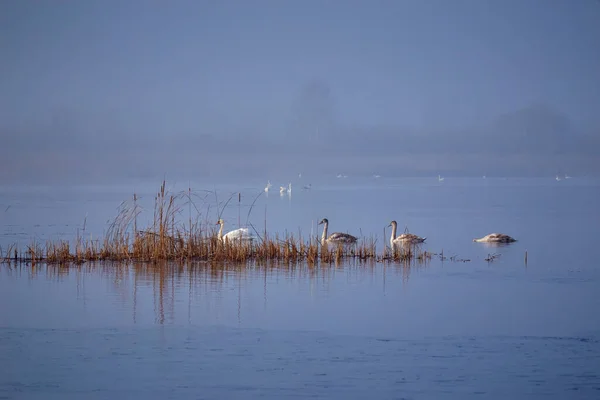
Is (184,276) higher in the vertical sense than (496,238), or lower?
lower

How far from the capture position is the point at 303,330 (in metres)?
9.15

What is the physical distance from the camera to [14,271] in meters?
13.1

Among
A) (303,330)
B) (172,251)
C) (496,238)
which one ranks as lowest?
(303,330)

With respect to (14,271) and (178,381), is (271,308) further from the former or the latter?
(14,271)

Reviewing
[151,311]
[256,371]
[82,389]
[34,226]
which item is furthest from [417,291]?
[34,226]

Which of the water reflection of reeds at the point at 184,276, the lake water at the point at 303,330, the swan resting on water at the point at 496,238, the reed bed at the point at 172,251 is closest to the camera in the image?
the lake water at the point at 303,330

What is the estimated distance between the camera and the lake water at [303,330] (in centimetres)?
702

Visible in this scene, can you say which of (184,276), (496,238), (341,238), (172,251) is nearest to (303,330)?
(184,276)

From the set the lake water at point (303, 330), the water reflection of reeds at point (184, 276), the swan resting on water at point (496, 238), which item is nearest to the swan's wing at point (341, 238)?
the swan resting on water at point (496, 238)

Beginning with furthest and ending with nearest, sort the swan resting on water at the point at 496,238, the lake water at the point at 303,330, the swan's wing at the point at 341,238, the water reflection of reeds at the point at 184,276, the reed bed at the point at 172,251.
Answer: the swan resting on water at the point at 496,238, the swan's wing at the point at 341,238, the reed bed at the point at 172,251, the water reflection of reeds at the point at 184,276, the lake water at the point at 303,330

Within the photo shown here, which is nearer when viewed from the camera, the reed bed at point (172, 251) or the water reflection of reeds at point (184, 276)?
the water reflection of reeds at point (184, 276)

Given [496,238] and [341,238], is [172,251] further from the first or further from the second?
[496,238]

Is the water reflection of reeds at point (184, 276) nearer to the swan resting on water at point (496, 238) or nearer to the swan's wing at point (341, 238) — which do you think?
the swan's wing at point (341, 238)

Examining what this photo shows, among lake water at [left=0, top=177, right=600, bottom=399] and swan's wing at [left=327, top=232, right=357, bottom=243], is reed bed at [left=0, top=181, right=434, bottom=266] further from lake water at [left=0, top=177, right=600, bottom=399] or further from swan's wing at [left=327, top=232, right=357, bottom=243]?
swan's wing at [left=327, top=232, right=357, bottom=243]
